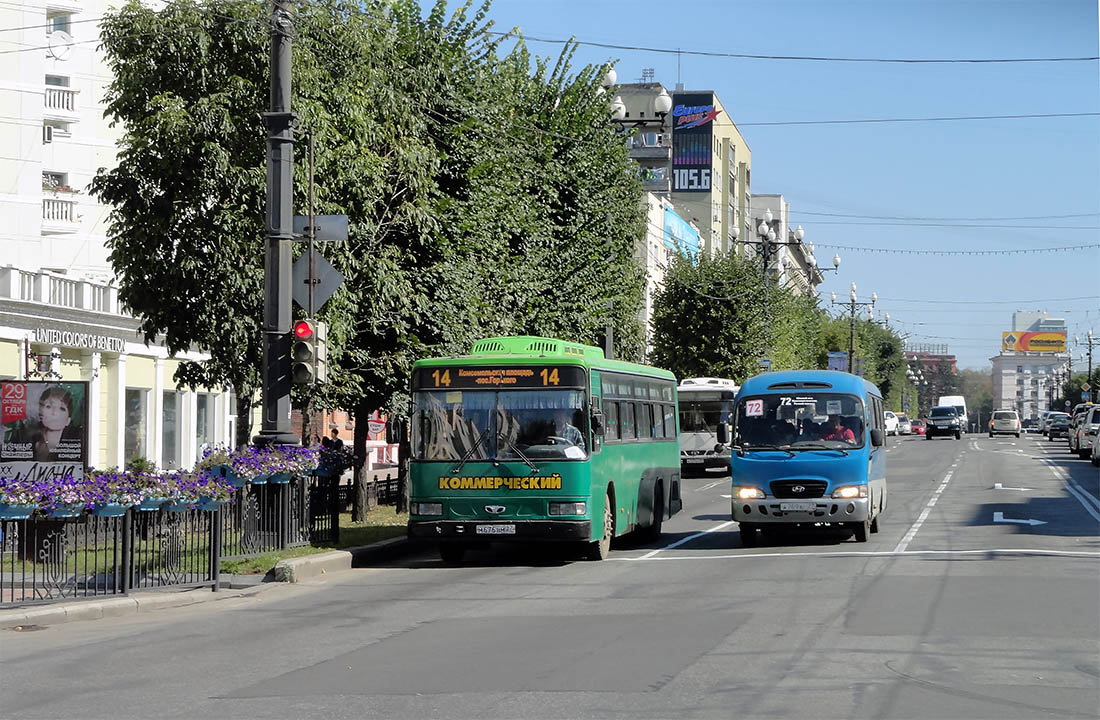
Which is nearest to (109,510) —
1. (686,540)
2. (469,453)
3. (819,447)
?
(469,453)

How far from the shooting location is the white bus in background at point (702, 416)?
48.5 meters

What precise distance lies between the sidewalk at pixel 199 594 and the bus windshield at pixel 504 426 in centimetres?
183

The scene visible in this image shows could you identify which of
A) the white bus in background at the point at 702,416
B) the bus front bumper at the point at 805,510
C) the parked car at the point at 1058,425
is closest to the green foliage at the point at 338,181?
the bus front bumper at the point at 805,510

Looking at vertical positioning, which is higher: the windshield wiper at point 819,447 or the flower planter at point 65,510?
the windshield wiper at point 819,447

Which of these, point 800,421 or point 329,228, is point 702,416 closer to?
point 800,421

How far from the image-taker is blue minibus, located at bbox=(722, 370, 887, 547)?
20.7 m

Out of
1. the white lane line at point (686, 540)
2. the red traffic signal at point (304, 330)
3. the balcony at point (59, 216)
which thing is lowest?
the white lane line at point (686, 540)

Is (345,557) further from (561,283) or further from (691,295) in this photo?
(691,295)

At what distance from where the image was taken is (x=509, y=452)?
19.1 metres

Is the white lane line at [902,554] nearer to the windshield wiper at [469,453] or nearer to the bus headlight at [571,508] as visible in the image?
the bus headlight at [571,508]

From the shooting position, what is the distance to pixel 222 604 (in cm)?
1515

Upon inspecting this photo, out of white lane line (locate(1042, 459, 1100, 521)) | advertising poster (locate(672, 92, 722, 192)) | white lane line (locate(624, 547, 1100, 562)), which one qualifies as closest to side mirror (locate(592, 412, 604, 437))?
white lane line (locate(624, 547, 1100, 562))

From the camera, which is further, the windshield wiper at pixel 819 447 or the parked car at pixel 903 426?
the parked car at pixel 903 426

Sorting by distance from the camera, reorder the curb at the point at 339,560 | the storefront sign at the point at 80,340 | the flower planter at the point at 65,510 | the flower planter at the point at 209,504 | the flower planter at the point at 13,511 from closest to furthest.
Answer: the flower planter at the point at 13,511 → the flower planter at the point at 65,510 → the flower planter at the point at 209,504 → the curb at the point at 339,560 → the storefront sign at the point at 80,340
